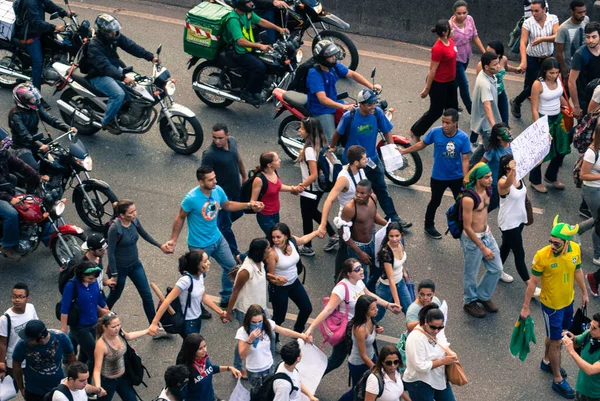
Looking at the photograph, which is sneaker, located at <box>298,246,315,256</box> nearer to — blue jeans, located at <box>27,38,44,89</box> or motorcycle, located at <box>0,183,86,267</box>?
motorcycle, located at <box>0,183,86,267</box>

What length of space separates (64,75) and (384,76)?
4962mm

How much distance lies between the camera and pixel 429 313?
10.5 metres

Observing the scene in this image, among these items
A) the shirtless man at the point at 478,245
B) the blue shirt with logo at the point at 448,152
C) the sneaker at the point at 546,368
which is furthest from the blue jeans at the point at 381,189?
the sneaker at the point at 546,368

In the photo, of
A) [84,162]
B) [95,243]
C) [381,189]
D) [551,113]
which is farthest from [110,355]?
[551,113]

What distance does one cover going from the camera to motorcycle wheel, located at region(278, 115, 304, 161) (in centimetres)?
1502

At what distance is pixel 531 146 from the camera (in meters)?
13.2

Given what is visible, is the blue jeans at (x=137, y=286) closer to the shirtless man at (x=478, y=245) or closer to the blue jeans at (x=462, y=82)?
the shirtless man at (x=478, y=245)

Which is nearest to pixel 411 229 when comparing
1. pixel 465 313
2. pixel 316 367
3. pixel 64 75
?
pixel 465 313

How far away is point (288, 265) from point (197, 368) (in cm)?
174

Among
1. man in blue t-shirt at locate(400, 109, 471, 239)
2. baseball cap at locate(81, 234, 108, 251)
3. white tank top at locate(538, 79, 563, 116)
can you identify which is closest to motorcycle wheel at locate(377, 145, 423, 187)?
man in blue t-shirt at locate(400, 109, 471, 239)

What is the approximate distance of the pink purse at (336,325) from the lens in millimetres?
11180

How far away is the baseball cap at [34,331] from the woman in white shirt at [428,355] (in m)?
3.35

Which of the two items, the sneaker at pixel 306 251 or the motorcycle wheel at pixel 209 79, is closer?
the sneaker at pixel 306 251

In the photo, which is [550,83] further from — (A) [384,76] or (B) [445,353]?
(B) [445,353]
